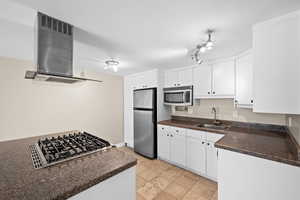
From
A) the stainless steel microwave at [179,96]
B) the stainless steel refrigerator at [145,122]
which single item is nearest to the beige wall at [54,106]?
the stainless steel refrigerator at [145,122]

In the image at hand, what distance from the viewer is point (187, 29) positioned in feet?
4.55

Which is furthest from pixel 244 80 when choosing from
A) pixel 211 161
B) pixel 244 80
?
pixel 211 161

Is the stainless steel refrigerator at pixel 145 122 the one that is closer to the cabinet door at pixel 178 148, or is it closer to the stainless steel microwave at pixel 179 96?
the stainless steel microwave at pixel 179 96

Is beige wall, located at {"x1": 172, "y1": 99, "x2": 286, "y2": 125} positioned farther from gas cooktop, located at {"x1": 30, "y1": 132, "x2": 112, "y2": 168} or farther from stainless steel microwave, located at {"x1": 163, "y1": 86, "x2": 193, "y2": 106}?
gas cooktop, located at {"x1": 30, "y1": 132, "x2": 112, "y2": 168}

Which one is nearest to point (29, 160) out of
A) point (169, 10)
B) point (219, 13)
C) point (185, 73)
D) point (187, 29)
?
point (169, 10)

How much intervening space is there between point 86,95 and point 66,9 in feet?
7.91

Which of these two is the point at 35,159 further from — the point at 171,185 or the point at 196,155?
the point at 196,155

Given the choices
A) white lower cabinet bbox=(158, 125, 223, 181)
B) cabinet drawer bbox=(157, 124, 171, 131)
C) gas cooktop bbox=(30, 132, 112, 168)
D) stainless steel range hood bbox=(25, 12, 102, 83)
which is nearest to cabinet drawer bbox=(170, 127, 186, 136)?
white lower cabinet bbox=(158, 125, 223, 181)

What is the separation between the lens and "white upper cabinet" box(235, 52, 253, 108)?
1.84 m

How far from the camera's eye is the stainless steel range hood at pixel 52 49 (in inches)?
44.9

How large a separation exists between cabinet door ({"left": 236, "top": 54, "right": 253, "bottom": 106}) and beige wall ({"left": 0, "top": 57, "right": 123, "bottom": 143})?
3024 millimetres

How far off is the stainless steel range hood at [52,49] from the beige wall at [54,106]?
1673 mm

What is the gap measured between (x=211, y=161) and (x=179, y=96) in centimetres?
136

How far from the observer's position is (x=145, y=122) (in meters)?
3.12
